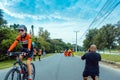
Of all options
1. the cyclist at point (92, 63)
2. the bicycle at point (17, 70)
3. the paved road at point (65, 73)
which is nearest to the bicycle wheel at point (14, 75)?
the bicycle at point (17, 70)

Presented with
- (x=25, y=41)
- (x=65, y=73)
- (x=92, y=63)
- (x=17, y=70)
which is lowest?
(x=65, y=73)

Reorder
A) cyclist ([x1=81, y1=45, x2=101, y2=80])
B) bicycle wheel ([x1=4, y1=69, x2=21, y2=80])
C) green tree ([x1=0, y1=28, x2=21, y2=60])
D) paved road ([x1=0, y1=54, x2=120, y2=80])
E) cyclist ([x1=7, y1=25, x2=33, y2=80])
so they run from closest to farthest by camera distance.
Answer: bicycle wheel ([x1=4, y1=69, x2=21, y2=80]) → cyclist ([x1=7, y1=25, x2=33, y2=80]) → cyclist ([x1=81, y1=45, x2=101, y2=80]) → paved road ([x1=0, y1=54, x2=120, y2=80]) → green tree ([x1=0, y1=28, x2=21, y2=60])

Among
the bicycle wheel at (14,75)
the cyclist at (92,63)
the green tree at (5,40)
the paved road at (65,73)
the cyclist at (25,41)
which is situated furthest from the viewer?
the green tree at (5,40)

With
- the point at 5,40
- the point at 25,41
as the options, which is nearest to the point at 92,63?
the point at 25,41

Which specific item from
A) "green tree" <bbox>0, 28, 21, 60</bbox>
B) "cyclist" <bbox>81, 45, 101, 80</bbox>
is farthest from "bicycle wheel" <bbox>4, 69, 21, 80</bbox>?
"green tree" <bbox>0, 28, 21, 60</bbox>

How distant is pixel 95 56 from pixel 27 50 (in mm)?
2243

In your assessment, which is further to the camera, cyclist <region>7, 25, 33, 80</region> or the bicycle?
cyclist <region>7, 25, 33, 80</region>

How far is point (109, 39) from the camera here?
96.2 metres

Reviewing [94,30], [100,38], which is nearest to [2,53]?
[100,38]

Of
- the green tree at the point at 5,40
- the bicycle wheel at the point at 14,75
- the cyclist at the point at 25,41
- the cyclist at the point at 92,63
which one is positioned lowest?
the bicycle wheel at the point at 14,75

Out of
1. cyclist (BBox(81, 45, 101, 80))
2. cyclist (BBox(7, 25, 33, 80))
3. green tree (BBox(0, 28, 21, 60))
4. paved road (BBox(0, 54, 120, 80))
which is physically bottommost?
paved road (BBox(0, 54, 120, 80))

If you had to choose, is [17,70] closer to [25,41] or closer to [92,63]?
[25,41]

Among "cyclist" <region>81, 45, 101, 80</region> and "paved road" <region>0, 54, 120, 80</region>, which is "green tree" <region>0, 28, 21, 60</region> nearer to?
"paved road" <region>0, 54, 120, 80</region>

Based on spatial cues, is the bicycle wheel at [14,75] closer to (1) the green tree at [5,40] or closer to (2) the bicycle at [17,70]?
(2) the bicycle at [17,70]
